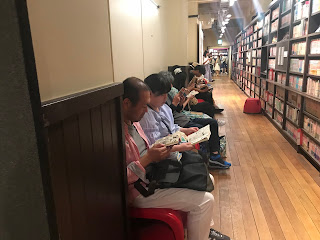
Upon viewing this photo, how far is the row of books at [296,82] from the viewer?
4.16 metres

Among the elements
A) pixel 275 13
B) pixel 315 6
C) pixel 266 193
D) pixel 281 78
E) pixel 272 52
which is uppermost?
pixel 275 13

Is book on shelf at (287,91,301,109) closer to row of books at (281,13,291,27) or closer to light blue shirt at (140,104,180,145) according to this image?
row of books at (281,13,291,27)

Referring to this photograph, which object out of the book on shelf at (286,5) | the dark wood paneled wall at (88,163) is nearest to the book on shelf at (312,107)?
the book on shelf at (286,5)

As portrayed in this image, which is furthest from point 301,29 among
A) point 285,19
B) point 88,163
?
point 88,163

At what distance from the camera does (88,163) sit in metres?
1.08

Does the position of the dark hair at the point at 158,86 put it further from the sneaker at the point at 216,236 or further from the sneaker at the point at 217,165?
the sneaker at the point at 217,165

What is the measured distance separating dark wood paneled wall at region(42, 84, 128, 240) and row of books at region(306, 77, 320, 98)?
10.1 feet

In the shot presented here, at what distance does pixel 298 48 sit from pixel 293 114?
3.60ft

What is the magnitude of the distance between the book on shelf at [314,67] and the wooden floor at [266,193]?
4.00ft

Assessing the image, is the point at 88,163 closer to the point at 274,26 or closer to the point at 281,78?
the point at 281,78

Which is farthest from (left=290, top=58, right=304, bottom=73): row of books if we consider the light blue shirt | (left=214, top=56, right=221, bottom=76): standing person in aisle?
(left=214, top=56, right=221, bottom=76): standing person in aisle

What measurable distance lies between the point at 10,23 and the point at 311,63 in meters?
4.06

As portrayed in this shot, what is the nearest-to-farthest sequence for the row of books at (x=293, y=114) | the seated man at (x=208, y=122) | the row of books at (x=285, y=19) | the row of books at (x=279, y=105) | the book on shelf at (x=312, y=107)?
1. the seated man at (x=208, y=122)
2. the book on shelf at (x=312, y=107)
3. the row of books at (x=293, y=114)
4. the row of books at (x=285, y=19)
5. the row of books at (x=279, y=105)

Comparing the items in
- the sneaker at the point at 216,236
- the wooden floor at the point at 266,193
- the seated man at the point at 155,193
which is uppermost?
the seated man at the point at 155,193
